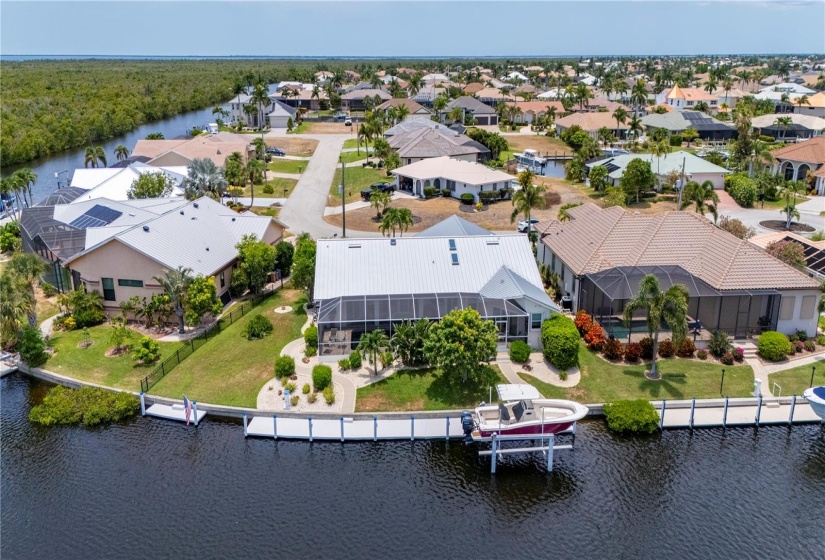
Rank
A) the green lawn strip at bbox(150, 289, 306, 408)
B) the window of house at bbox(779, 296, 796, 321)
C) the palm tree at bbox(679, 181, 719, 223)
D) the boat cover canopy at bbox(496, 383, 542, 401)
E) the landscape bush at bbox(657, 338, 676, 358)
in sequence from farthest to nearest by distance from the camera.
Result: 1. the palm tree at bbox(679, 181, 719, 223)
2. the window of house at bbox(779, 296, 796, 321)
3. the landscape bush at bbox(657, 338, 676, 358)
4. the green lawn strip at bbox(150, 289, 306, 408)
5. the boat cover canopy at bbox(496, 383, 542, 401)

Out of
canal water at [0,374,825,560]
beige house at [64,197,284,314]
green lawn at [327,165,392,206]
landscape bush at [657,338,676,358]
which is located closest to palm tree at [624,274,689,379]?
landscape bush at [657,338,676,358]

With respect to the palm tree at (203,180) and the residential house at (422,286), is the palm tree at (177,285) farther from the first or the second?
the palm tree at (203,180)

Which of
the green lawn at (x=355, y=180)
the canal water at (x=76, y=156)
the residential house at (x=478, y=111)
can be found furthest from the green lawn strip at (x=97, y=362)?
the residential house at (x=478, y=111)

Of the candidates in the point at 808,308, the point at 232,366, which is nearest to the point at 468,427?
the point at 232,366

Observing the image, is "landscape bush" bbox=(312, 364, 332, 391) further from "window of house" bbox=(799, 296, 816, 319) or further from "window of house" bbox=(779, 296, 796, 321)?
"window of house" bbox=(799, 296, 816, 319)

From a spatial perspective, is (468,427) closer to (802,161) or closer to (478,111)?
(802,161)

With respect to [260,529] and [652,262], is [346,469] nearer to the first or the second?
[260,529]
